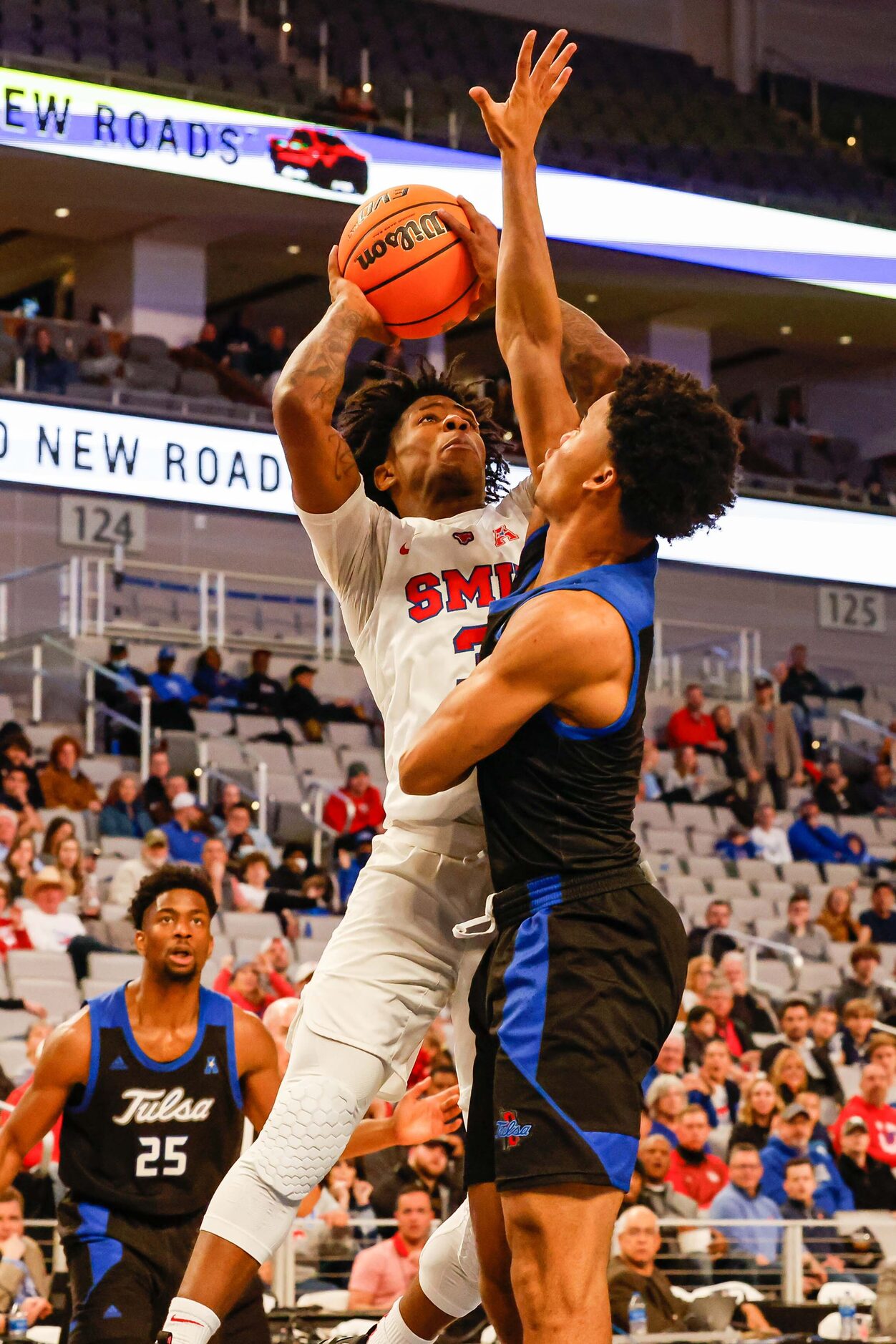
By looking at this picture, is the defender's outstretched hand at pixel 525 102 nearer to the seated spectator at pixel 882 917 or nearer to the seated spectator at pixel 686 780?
the seated spectator at pixel 882 917

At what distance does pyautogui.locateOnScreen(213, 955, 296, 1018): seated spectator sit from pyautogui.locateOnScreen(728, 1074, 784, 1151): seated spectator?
2328 mm

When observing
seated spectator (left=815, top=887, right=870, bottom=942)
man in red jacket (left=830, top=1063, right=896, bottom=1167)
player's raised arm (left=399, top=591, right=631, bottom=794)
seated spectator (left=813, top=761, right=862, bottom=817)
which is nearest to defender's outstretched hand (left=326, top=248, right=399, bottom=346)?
player's raised arm (left=399, top=591, right=631, bottom=794)

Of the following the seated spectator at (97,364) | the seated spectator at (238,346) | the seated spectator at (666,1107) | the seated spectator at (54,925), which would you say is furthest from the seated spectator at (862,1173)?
the seated spectator at (238,346)

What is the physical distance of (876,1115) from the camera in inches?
384

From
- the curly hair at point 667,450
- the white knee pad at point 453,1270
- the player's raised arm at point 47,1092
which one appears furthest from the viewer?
the player's raised arm at point 47,1092

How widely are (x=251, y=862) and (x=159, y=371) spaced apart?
22.8 ft

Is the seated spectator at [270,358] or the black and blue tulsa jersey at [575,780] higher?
the seated spectator at [270,358]

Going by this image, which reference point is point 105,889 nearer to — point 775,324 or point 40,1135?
point 40,1135

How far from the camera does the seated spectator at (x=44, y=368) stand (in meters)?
16.1

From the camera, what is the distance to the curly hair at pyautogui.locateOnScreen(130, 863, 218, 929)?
497cm

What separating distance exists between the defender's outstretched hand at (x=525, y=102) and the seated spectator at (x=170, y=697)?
994cm

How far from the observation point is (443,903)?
3875mm

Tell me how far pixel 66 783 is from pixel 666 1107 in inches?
197

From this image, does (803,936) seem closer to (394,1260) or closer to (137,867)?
(137,867)
